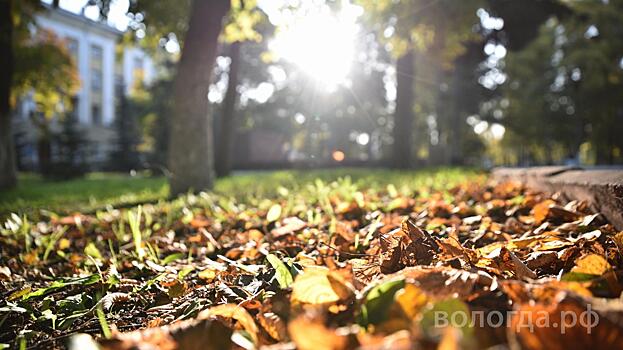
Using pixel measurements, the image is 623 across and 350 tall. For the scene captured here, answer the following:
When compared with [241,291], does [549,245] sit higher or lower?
higher

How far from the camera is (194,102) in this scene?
21.3ft

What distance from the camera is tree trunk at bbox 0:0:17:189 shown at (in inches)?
363

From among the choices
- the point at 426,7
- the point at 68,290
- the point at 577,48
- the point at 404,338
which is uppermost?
the point at 577,48

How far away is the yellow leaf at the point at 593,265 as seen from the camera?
0.90m

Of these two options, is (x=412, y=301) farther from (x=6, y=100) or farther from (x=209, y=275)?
(x=6, y=100)

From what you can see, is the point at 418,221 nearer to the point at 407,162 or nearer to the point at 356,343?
the point at 356,343

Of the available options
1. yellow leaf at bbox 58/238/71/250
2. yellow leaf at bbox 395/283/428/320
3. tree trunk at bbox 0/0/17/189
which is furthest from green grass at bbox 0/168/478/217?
yellow leaf at bbox 395/283/428/320

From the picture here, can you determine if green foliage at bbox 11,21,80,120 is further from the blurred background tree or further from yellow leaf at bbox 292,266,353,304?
yellow leaf at bbox 292,266,353,304

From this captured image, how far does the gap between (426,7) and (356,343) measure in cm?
967

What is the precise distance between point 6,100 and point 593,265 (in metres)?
11.8

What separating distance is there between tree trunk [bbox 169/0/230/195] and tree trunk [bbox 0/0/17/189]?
17.7ft

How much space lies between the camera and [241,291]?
1243 mm

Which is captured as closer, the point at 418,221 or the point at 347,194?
the point at 418,221

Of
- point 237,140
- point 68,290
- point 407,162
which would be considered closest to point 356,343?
point 68,290
